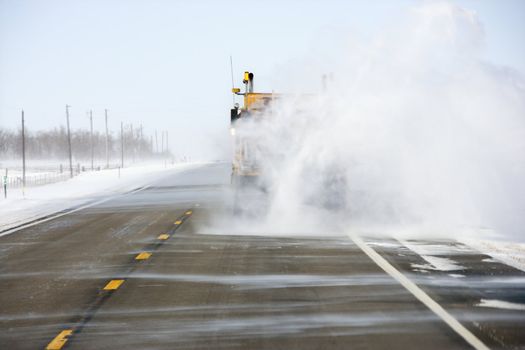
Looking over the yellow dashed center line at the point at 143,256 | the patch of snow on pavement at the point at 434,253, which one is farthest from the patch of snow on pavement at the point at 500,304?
the yellow dashed center line at the point at 143,256

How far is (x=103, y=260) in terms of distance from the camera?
1123 centimetres

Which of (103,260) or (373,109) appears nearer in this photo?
(103,260)

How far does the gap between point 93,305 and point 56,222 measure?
11.4 metres

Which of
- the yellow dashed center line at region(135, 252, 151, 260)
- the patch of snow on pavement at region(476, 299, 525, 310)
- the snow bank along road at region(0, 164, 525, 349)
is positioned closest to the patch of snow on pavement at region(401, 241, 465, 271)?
the snow bank along road at region(0, 164, 525, 349)

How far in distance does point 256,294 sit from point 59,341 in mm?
2600

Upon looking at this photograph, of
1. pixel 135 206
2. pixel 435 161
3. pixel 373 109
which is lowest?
pixel 135 206

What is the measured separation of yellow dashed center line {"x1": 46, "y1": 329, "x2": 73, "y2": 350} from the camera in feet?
19.8

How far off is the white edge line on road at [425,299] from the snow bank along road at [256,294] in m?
0.02

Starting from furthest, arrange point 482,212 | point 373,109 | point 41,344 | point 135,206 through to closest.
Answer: point 135,206 → point 482,212 → point 373,109 → point 41,344

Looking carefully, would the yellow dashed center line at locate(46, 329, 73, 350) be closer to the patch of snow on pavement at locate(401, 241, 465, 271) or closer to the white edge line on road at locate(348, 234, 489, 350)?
the white edge line on road at locate(348, 234, 489, 350)

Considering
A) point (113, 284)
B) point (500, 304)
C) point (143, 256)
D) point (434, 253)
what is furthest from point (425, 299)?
point (143, 256)


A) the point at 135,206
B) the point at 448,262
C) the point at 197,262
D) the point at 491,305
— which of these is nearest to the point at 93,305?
the point at 197,262

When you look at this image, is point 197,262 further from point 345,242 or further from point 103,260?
point 345,242

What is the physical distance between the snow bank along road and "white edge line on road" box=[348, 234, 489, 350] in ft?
0.06
